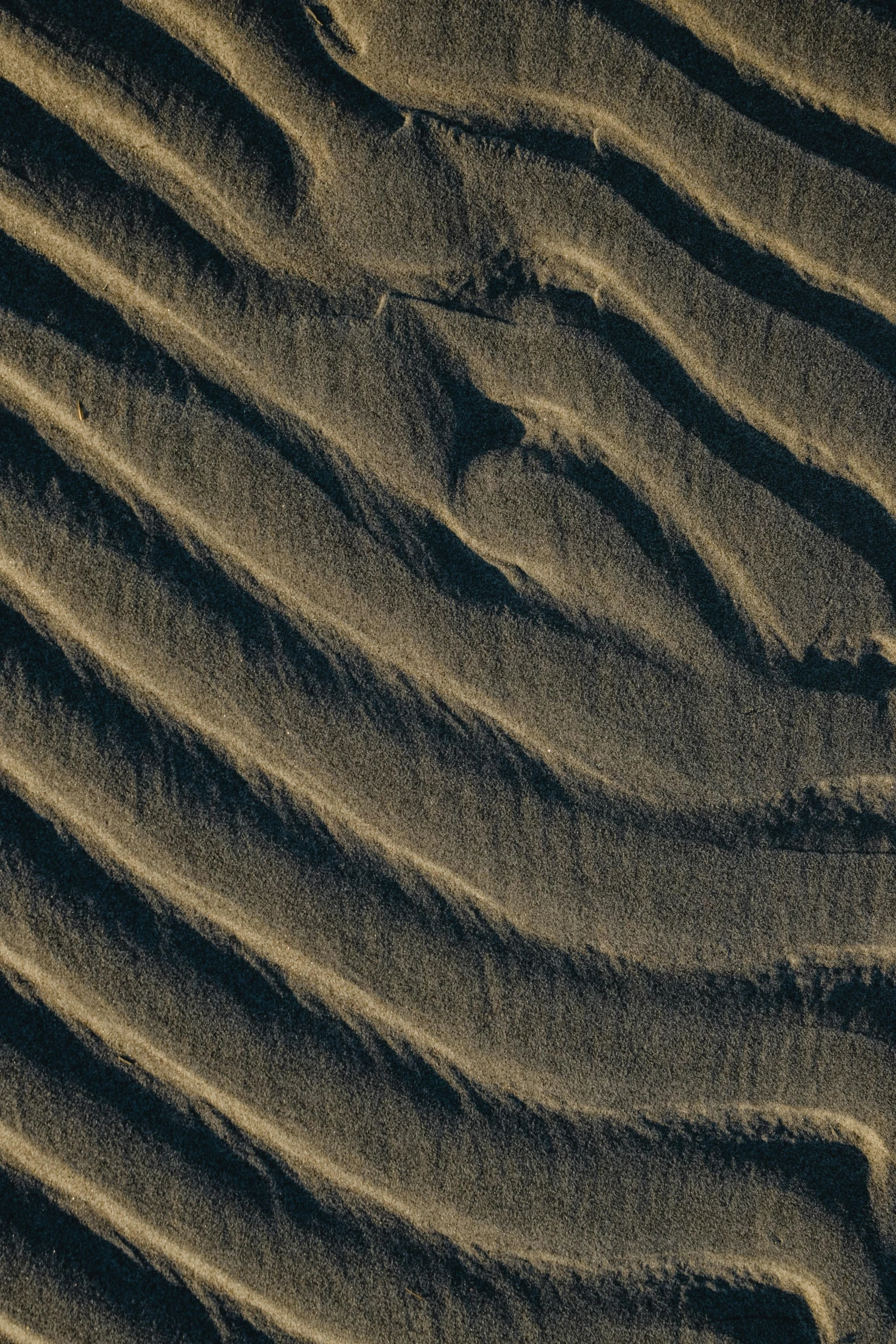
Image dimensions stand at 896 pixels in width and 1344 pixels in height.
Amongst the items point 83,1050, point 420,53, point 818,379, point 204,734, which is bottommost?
point 83,1050

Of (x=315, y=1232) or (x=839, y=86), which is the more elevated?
(x=839, y=86)

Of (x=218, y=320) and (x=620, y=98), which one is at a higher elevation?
(x=620, y=98)

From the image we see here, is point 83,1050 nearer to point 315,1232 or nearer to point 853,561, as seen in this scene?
point 315,1232

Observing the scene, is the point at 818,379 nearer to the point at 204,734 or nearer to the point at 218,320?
the point at 218,320

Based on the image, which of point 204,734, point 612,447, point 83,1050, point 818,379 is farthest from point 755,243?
point 83,1050

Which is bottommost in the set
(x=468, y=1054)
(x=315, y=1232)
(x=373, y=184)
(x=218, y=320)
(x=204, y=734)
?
(x=315, y=1232)

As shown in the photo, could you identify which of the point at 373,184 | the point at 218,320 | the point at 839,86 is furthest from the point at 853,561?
the point at 218,320
